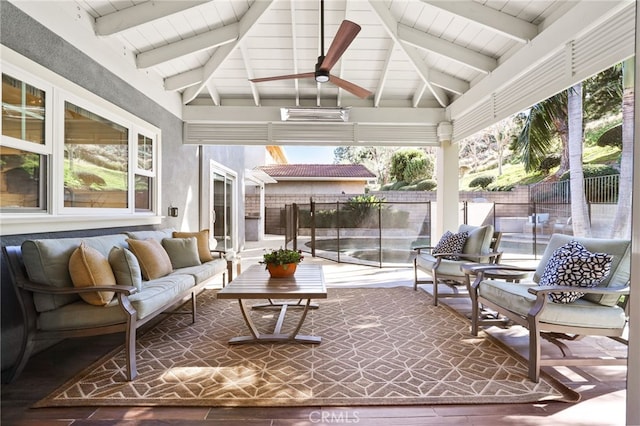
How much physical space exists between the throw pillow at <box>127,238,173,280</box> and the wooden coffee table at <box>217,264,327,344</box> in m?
0.88

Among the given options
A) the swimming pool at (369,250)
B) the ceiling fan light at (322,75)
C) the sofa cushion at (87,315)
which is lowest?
the swimming pool at (369,250)

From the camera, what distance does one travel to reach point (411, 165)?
706 inches

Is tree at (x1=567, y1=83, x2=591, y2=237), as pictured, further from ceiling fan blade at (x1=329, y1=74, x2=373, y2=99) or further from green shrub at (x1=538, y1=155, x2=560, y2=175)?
green shrub at (x1=538, y1=155, x2=560, y2=175)

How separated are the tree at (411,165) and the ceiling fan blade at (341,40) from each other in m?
14.9

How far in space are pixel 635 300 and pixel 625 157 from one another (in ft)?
13.6

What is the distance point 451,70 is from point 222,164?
5324mm

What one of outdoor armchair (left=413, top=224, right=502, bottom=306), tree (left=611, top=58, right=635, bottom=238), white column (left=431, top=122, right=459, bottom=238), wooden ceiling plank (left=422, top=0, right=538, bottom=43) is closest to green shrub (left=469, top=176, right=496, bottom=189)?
white column (left=431, top=122, right=459, bottom=238)

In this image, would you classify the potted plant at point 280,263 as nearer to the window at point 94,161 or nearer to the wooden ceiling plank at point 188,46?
the window at point 94,161

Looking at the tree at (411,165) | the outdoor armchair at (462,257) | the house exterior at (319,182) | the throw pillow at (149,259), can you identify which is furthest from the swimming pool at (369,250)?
the tree at (411,165)

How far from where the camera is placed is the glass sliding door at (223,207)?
25.6ft

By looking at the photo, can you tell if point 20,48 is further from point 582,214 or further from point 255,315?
→ point 582,214

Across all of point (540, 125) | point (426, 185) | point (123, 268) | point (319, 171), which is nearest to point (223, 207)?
point (123, 268)

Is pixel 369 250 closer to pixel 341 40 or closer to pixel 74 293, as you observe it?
pixel 341 40

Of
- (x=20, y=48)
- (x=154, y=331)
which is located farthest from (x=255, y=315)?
(x=20, y=48)
